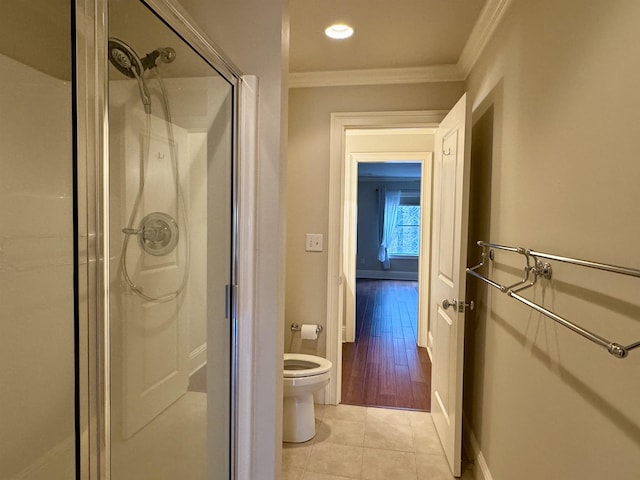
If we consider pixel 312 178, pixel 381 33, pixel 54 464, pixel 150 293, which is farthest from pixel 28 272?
pixel 381 33

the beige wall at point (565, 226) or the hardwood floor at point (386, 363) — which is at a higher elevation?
the beige wall at point (565, 226)

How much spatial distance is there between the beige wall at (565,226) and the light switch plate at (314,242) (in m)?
1.23

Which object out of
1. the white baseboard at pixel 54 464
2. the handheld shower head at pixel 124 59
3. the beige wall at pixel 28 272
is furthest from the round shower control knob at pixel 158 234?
the white baseboard at pixel 54 464

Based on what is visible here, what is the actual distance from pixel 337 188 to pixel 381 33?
1019mm

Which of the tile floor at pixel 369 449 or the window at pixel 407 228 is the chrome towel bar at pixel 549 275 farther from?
the window at pixel 407 228

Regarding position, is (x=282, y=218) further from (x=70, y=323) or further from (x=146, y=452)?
(x=146, y=452)

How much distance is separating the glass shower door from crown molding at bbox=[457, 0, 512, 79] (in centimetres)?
132

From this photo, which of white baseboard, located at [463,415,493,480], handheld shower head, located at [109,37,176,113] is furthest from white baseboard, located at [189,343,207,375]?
white baseboard, located at [463,415,493,480]

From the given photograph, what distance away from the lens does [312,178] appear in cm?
275

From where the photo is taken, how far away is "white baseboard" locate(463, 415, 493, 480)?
1.84m

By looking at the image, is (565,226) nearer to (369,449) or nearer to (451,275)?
(451,275)

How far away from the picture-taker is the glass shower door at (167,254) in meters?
1.14

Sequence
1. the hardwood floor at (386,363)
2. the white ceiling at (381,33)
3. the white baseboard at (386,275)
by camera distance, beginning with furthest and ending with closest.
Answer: the white baseboard at (386,275), the hardwood floor at (386,363), the white ceiling at (381,33)

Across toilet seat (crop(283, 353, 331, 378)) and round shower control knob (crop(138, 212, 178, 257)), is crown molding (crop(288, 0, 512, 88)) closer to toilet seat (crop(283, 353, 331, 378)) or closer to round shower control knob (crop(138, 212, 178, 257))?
round shower control knob (crop(138, 212, 178, 257))
